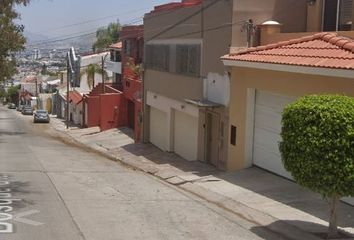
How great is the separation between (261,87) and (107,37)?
87.4 meters

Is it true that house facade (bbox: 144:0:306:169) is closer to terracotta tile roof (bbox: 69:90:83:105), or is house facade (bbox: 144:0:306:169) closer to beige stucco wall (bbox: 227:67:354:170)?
beige stucco wall (bbox: 227:67:354:170)

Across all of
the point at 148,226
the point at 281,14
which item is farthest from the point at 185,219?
the point at 281,14

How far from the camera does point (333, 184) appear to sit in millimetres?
8898

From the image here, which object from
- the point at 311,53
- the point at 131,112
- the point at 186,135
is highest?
the point at 311,53

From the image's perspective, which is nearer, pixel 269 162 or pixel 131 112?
pixel 269 162

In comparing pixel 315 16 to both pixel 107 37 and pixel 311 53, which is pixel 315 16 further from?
pixel 107 37

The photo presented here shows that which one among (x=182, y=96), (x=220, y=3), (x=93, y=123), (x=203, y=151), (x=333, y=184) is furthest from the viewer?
(x=93, y=123)

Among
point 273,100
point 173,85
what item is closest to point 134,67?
point 173,85

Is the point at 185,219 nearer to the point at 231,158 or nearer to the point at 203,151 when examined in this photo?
the point at 231,158

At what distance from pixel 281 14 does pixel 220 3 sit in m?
2.08

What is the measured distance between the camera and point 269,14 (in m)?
19.3

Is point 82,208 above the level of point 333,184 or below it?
below

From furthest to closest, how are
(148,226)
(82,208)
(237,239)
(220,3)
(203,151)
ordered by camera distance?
(203,151)
(220,3)
(82,208)
(148,226)
(237,239)

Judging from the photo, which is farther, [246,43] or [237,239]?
[246,43]
